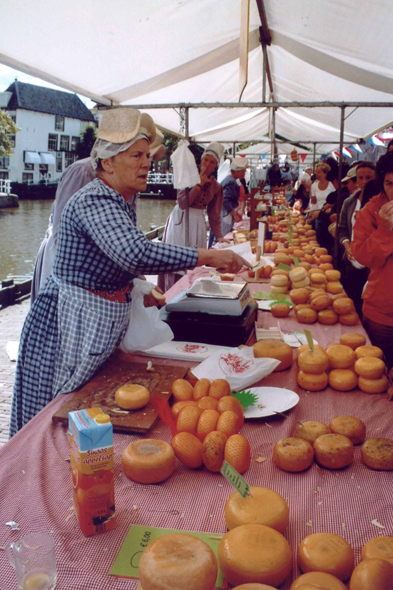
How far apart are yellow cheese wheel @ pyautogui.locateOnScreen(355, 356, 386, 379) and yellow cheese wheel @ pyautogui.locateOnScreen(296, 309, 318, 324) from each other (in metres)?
0.88

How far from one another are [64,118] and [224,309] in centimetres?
5778

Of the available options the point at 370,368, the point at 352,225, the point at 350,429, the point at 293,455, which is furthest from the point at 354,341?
the point at 352,225

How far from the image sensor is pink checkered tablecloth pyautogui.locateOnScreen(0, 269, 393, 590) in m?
1.08

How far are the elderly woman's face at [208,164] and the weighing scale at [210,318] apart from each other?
12.4 feet

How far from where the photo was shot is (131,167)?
2.00m

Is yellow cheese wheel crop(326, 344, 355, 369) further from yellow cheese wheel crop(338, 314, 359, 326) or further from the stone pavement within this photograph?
the stone pavement

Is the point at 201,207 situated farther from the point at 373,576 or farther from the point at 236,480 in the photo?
the point at 373,576

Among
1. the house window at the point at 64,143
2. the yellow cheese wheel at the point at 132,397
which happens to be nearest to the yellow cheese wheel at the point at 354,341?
the yellow cheese wheel at the point at 132,397

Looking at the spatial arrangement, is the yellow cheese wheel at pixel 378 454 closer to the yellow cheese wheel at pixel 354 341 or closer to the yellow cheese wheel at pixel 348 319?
the yellow cheese wheel at pixel 354 341

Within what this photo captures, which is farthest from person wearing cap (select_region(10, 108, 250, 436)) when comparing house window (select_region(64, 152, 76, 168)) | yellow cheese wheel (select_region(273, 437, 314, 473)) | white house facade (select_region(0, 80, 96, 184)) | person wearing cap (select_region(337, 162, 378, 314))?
house window (select_region(64, 152, 76, 168))

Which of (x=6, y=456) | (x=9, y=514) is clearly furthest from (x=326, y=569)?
(x=6, y=456)

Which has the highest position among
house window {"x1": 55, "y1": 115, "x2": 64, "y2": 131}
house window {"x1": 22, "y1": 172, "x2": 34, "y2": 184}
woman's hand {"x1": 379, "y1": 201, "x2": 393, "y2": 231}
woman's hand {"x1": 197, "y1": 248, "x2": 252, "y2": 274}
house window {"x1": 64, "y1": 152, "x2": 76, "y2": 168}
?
house window {"x1": 55, "y1": 115, "x2": 64, "y2": 131}

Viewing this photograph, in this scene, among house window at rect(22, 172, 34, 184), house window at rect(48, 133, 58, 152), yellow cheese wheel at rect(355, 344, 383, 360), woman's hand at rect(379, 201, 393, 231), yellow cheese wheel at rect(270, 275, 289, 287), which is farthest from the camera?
house window at rect(48, 133, 58, 152)

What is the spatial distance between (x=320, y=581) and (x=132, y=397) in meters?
0.90
